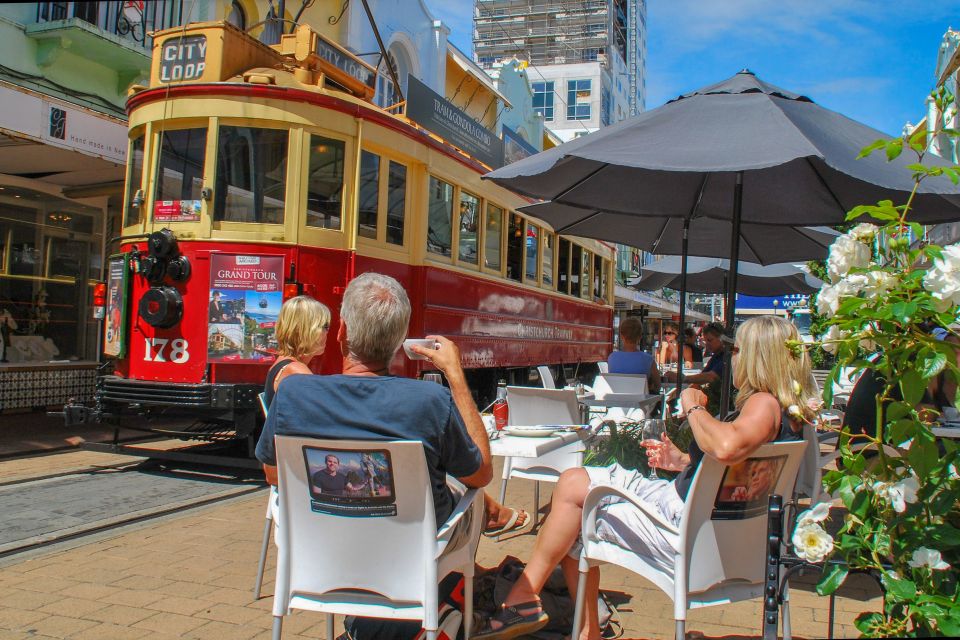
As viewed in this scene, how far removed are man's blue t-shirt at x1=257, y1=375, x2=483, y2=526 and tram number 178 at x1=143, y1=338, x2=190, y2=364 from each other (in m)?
3.86

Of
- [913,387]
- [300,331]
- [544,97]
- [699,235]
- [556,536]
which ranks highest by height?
[544,97]

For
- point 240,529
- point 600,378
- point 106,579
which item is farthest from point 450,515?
point 600,378

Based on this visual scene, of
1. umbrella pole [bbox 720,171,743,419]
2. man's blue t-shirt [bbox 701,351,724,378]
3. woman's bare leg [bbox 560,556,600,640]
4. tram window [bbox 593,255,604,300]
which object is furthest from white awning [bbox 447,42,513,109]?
woman's bare leg [bbox 560,556,600,640]

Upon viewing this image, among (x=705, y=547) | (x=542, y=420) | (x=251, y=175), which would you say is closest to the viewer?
(x=705, y=547)

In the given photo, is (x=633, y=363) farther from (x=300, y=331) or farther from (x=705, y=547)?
(x=705, y=547)

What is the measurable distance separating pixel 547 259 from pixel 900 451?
29.6 ft

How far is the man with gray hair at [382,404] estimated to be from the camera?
7.71ft

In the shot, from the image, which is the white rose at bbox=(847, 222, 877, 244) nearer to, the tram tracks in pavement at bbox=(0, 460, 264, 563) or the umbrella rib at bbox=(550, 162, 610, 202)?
→ the umbrella rib at bbox=(550, 162, 610, 202)

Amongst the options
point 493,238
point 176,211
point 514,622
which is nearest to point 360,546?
point 514,622

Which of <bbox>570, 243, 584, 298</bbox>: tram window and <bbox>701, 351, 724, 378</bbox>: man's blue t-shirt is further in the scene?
<bbox>570, 243, 584, 298</bbox>: tram window

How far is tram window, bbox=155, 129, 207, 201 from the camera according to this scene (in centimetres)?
621

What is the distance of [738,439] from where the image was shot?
8.22ft

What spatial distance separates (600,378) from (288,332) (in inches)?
133

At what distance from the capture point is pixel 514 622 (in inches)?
109
